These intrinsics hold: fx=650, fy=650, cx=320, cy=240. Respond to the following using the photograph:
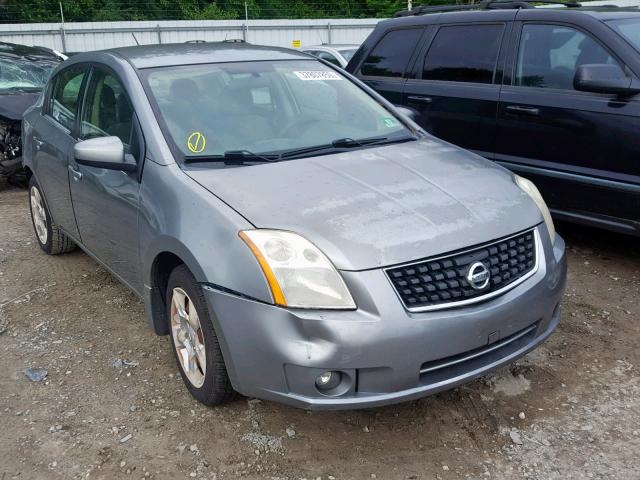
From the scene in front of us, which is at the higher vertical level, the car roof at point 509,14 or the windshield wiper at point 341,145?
the car roof at point 509,14

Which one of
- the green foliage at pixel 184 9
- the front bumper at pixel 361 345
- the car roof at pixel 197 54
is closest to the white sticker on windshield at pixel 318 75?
the car roof at pixel 197 54

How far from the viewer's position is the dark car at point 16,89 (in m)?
7.04

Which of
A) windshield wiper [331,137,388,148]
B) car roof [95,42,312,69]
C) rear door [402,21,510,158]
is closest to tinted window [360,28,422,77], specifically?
rear door [402,21,510,158]

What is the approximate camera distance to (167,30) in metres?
21.6

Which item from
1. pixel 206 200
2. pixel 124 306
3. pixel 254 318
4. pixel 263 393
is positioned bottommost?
pixel 124 306

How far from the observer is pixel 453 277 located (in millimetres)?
2551

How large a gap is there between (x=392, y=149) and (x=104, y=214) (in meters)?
1.65

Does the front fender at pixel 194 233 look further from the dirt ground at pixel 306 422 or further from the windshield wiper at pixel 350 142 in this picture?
the windshield wiper at pixel 350 142

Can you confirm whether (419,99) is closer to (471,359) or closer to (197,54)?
(197,54)

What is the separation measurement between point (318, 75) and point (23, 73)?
5.29m

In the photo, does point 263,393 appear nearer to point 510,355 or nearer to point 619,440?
point 510,355

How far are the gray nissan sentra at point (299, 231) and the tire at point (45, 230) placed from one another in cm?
108

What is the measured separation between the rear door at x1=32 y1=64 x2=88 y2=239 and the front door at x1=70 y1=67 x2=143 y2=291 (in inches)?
7.0

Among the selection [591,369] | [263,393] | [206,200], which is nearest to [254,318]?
[263,393]
